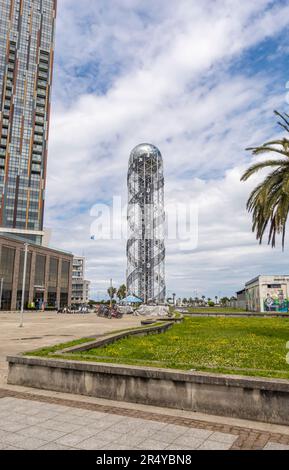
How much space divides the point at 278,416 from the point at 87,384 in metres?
4.28

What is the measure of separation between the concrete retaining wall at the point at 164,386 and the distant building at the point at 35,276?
59.3m

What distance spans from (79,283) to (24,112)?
274ft

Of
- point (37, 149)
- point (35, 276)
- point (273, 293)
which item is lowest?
point (273, 293)

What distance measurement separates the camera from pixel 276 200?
18.4 meters

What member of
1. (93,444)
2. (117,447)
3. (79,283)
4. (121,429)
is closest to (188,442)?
(117,447)

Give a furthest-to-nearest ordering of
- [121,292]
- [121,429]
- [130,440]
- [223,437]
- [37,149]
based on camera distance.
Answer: [121,292] → [37,149] → [121,429] → [223,437] → [130,440]

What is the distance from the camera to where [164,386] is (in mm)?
7562

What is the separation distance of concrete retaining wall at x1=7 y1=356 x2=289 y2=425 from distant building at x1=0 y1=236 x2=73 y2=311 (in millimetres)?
59251

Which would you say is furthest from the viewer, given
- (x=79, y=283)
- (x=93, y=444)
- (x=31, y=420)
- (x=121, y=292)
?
(x=121, y=292)

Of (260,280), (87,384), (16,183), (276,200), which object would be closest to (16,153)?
(16,183)

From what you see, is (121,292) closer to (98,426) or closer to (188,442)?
(98,426)

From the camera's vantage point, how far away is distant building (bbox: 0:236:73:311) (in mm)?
72188

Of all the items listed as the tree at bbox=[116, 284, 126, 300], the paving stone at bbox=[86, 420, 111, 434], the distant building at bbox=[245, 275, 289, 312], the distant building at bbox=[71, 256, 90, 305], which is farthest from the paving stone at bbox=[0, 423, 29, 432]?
the tree at bbox=[116, 284, 126, 300]
